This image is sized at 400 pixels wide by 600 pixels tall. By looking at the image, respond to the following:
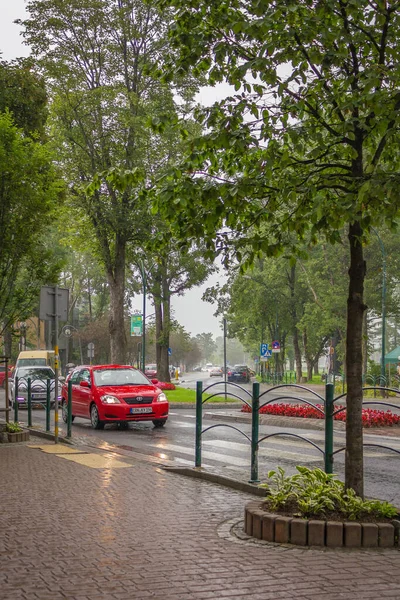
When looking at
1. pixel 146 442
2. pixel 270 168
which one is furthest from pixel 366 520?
pixel 146 442

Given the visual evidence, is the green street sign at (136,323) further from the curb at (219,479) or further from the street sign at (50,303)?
the curb at (219,479)

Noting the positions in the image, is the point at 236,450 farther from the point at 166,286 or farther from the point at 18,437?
the point at 166,286

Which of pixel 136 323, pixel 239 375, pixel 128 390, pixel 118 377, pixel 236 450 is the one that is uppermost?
pixel 136 323

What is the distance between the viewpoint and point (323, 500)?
21.3 feet

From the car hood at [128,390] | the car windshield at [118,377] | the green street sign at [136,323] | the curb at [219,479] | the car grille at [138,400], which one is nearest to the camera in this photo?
the curb at [219,479]

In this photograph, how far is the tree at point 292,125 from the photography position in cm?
620

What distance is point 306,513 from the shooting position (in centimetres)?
643

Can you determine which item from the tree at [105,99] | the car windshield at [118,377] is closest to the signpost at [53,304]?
the car windshield at [118,377]

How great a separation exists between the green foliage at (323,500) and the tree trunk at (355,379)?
0.57 ft

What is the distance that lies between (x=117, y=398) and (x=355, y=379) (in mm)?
12140

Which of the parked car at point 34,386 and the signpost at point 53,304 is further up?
the signpost at point 53,304

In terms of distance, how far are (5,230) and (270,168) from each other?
928 centimetres

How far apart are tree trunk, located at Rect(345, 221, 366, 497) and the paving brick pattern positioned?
3.10 ft

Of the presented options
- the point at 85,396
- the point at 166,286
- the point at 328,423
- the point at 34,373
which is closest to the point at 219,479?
the point at 328,423
